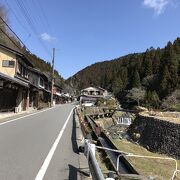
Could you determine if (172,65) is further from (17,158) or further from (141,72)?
(17,158)

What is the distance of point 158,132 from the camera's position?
30234 mm

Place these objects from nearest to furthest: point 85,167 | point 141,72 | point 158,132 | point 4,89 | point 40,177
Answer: point 40,177, point 85,167, point 158,132, point 4,89, point 141,72

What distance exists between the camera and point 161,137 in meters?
28.8

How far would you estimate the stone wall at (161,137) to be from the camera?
26.1m

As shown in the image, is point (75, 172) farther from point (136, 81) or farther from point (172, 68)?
point (136, 81)

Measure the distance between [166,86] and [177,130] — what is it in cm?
6505

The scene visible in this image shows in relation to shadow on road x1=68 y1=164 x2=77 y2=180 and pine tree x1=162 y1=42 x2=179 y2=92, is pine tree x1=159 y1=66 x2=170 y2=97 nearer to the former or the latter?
pine tree x1=162 y1=42 x2=179 y2=92

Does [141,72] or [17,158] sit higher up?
[141,72]

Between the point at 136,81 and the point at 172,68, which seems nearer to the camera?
the point at 172,68

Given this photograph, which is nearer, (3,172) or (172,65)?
(3,172)

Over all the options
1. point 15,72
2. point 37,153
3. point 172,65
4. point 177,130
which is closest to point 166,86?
point 172,65

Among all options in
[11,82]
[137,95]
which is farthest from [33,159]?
[137,95]

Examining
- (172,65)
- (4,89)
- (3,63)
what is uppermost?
(172,65)

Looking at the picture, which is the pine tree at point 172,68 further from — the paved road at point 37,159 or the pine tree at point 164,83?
the paved road at point 37,159
